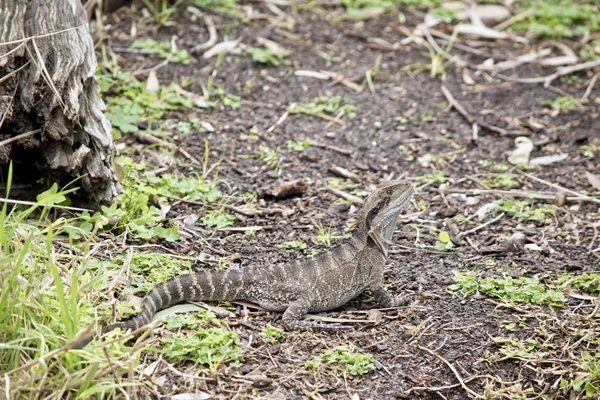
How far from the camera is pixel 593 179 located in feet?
25.3

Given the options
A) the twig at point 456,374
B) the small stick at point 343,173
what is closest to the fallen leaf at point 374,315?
the twig at point 456,374

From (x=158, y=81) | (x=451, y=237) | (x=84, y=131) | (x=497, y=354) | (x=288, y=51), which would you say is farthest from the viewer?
(x=288, y=51)

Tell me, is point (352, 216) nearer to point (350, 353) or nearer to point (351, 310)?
point (351, 310)

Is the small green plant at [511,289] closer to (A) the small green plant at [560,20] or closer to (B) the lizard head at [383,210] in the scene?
(B) the lizard head at [383,210]

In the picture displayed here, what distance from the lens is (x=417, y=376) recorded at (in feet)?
16.8

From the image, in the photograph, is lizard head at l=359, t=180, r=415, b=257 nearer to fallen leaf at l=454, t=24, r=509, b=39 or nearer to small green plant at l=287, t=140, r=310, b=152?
small green plant at l=287, t=140, r=310, b=152

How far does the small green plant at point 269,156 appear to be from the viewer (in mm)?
7695

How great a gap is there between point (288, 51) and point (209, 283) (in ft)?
15.8

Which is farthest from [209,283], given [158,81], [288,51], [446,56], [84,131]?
[446,56]

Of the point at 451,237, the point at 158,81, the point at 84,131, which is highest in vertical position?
the point at 84,131

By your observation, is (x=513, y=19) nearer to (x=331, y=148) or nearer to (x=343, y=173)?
(x=331, y=148)

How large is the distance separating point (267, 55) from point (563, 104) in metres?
3.49

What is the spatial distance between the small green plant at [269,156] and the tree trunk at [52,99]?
1.99 metres

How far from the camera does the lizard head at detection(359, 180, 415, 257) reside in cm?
605
